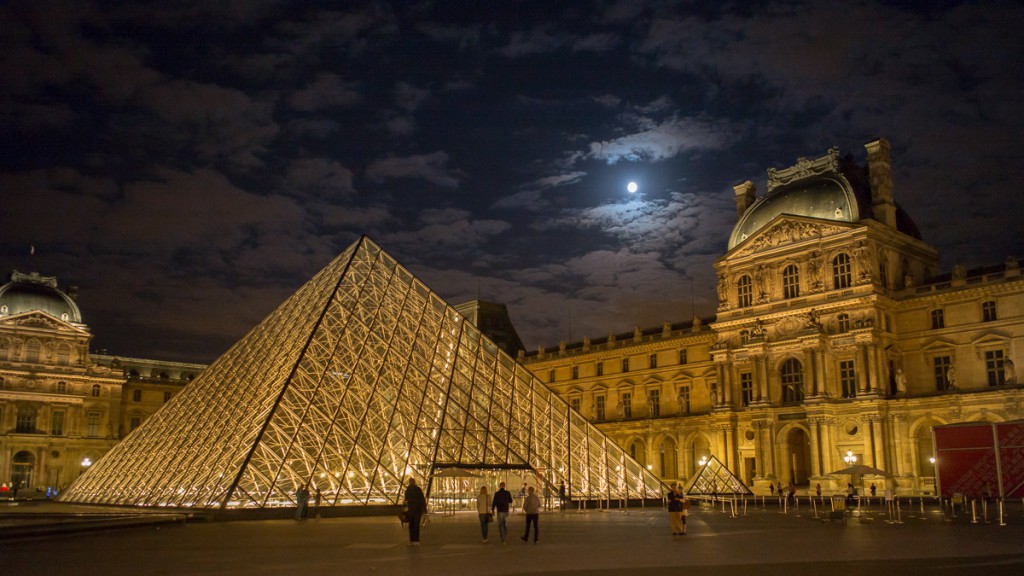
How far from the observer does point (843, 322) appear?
45719 mm

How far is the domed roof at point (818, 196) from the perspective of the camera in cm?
4741

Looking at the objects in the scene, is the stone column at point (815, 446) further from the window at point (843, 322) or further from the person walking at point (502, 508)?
the person walking at point (502, 508)

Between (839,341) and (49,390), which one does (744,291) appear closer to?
(839,341)

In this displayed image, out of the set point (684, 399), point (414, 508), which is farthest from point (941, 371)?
point (414, 508)

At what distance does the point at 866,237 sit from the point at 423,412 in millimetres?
28009

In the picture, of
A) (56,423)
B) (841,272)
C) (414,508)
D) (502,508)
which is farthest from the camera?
(56,423)

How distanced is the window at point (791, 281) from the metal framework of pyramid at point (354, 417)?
19337mm

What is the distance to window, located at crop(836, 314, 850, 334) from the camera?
4544 centimetres

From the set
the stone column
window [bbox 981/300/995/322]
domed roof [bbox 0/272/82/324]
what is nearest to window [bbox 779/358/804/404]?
the stone column

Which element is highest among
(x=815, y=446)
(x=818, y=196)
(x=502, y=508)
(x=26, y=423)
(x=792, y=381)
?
(x=818, y=196)

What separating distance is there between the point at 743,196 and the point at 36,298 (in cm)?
5435

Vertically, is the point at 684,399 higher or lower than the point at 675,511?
higher

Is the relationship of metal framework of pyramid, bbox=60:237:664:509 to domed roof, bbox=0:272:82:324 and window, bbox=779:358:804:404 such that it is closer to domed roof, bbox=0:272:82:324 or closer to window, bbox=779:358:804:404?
window, bbox=779:358:804:404

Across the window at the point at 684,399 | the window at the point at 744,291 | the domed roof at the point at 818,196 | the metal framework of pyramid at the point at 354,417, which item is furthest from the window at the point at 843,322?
the metal framework of pyramid at the point at 354,417
